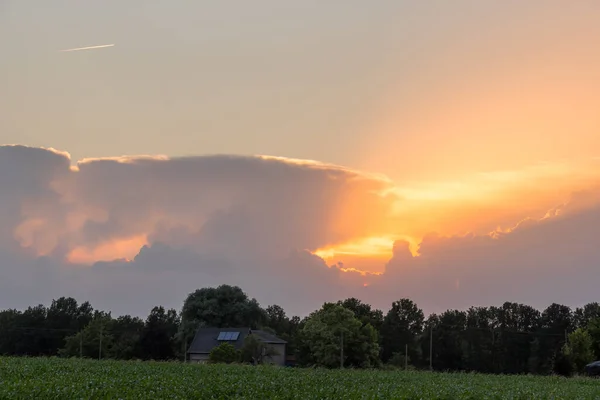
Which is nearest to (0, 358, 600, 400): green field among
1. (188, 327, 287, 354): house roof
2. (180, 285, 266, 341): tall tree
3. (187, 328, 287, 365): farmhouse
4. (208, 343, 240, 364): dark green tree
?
(208, 343, 240, 364): dark green tree

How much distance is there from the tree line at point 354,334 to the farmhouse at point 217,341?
10.4 feet

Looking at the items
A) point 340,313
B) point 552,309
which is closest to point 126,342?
point 340,313

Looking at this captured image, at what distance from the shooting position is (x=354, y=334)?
77625mm

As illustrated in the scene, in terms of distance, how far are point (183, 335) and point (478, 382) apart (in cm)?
6662

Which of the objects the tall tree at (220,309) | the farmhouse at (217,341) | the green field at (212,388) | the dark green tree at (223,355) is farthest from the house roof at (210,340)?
the green field at (212,388)

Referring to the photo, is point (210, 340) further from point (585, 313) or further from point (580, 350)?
point (585, 313)

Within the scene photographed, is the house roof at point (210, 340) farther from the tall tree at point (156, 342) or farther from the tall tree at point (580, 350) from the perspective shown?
the tall tree at point (580, 350)

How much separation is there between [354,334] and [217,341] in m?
21.2

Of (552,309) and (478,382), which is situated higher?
(552,309)

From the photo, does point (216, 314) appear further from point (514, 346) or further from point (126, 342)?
point (514, 346)

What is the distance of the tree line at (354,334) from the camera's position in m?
77.8

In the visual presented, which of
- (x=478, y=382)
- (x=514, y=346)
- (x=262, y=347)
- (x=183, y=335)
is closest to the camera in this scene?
(x=478, y=382)

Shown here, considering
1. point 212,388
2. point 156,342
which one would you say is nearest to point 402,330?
point 156,342

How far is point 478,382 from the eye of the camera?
41.8 metres
